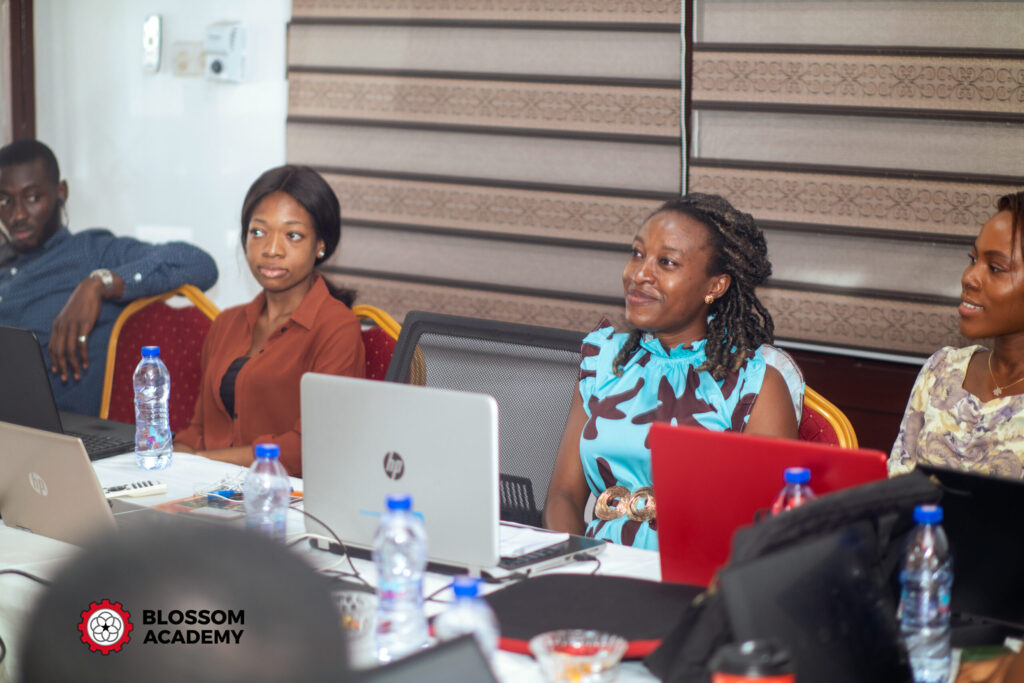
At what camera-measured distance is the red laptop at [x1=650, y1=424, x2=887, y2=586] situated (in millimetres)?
1350

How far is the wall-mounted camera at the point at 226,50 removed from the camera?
3.94 metres

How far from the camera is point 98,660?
470mm

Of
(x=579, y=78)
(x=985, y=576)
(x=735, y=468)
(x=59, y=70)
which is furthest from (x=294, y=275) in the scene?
(x=59, y=70)

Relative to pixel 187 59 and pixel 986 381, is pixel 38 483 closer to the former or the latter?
pixel 986 381

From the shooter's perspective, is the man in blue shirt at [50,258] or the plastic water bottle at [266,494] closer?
the plastic water bottle at [266,494]

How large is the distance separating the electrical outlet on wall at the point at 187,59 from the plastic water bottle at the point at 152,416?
1.79 metres

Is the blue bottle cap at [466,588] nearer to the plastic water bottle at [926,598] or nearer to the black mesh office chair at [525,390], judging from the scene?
the plastic water bottle at [926,598]

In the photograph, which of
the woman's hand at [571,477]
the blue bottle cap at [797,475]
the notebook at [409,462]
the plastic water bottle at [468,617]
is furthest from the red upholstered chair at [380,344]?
the blue bottle cap at [797,475]

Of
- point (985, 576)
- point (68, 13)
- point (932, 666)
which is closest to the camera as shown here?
point (932, 666)

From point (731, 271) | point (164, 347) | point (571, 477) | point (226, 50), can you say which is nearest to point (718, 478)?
point (571, 477)

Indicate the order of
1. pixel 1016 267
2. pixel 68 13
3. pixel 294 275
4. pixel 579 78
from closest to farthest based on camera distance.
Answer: pixel 1016 267
pixel 294 275
pixel 579 78
pixel 68 13

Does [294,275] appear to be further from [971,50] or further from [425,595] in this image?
[971,50]

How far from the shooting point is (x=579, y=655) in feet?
4.11

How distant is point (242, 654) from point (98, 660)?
0.25 feet
